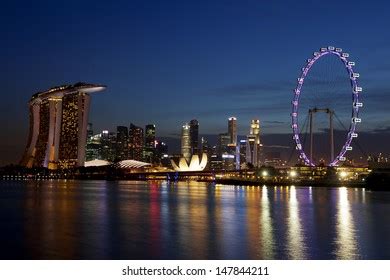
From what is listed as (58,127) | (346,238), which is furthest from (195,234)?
(58,127)

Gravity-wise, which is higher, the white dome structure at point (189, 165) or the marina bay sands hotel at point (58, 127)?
the marina bay sands hotel at point (58, 127)

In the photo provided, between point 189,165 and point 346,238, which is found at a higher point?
point 189,165

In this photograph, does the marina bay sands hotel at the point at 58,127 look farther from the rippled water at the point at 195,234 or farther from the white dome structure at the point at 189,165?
the rippled water at the point at 195,234

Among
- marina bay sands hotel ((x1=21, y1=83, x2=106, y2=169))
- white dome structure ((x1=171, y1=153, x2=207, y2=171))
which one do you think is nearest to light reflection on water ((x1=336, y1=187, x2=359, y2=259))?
white dome structure ((x1=171, y1=153, x2=207, y2=171))

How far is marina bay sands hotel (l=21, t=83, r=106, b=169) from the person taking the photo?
12181 cm

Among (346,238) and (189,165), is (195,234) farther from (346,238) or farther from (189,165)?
(189,165)

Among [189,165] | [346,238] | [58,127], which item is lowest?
[346,238]

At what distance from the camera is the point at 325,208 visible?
36.6 metres

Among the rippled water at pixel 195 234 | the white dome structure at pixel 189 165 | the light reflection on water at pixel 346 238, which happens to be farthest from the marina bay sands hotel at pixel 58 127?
the light reflection on water at pixel 346 238

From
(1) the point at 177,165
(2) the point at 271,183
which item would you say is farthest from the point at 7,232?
(1) the point at 177,165

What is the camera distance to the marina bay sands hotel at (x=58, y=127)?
12181cm

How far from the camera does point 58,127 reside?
127438 mm
